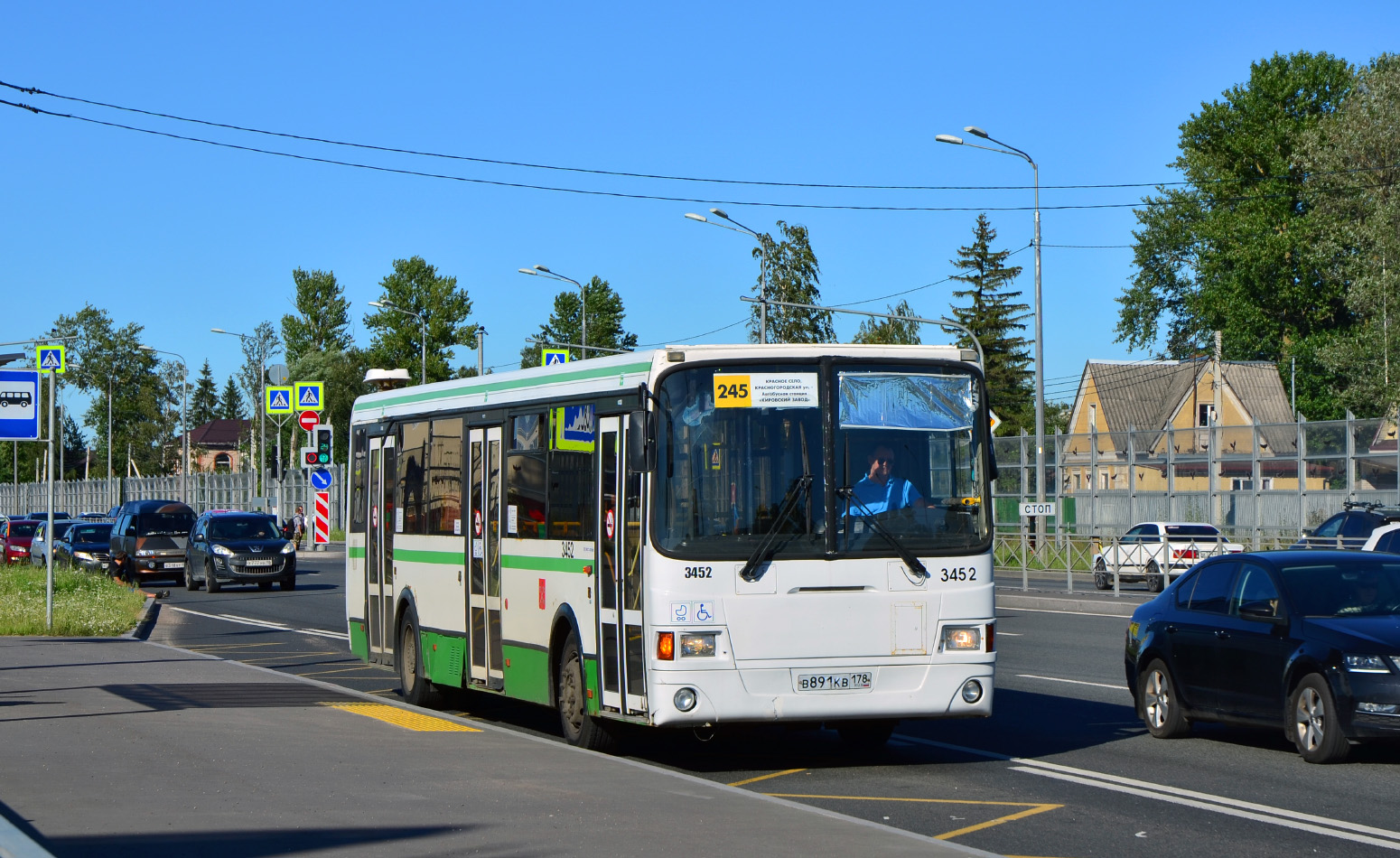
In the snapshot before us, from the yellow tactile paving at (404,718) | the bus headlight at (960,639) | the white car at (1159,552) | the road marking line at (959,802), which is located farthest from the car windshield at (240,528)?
the road marking line at (959,802)

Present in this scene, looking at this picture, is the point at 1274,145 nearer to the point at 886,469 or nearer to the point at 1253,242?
the point at 1253,242

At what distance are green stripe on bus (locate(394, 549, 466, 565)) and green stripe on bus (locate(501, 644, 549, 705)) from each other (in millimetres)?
1201

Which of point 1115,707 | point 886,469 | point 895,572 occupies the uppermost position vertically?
point 886,469

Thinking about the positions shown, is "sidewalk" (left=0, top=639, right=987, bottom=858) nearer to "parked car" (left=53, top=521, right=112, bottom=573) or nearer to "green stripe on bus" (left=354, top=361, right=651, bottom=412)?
"green stripe on bus" (left=354, top=361, right=651, bottom=412)

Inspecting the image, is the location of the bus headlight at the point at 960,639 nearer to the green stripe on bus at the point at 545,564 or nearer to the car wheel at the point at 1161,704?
the car wheel at the point at 1161,704

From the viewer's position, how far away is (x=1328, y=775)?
10.6 meters

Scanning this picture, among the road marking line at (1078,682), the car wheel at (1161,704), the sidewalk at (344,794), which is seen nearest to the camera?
the sidewalk at (344,794)

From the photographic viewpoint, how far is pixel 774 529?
1073cm

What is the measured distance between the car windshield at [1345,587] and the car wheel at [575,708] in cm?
478

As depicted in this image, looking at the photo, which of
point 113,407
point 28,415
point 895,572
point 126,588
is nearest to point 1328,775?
point 895,572

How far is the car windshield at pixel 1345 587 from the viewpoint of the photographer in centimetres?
1140

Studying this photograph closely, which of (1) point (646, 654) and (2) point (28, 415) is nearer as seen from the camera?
(1) point (646, 654)

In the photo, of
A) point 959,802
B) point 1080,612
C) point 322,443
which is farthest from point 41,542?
point 959,802

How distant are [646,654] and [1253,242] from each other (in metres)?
64.4
